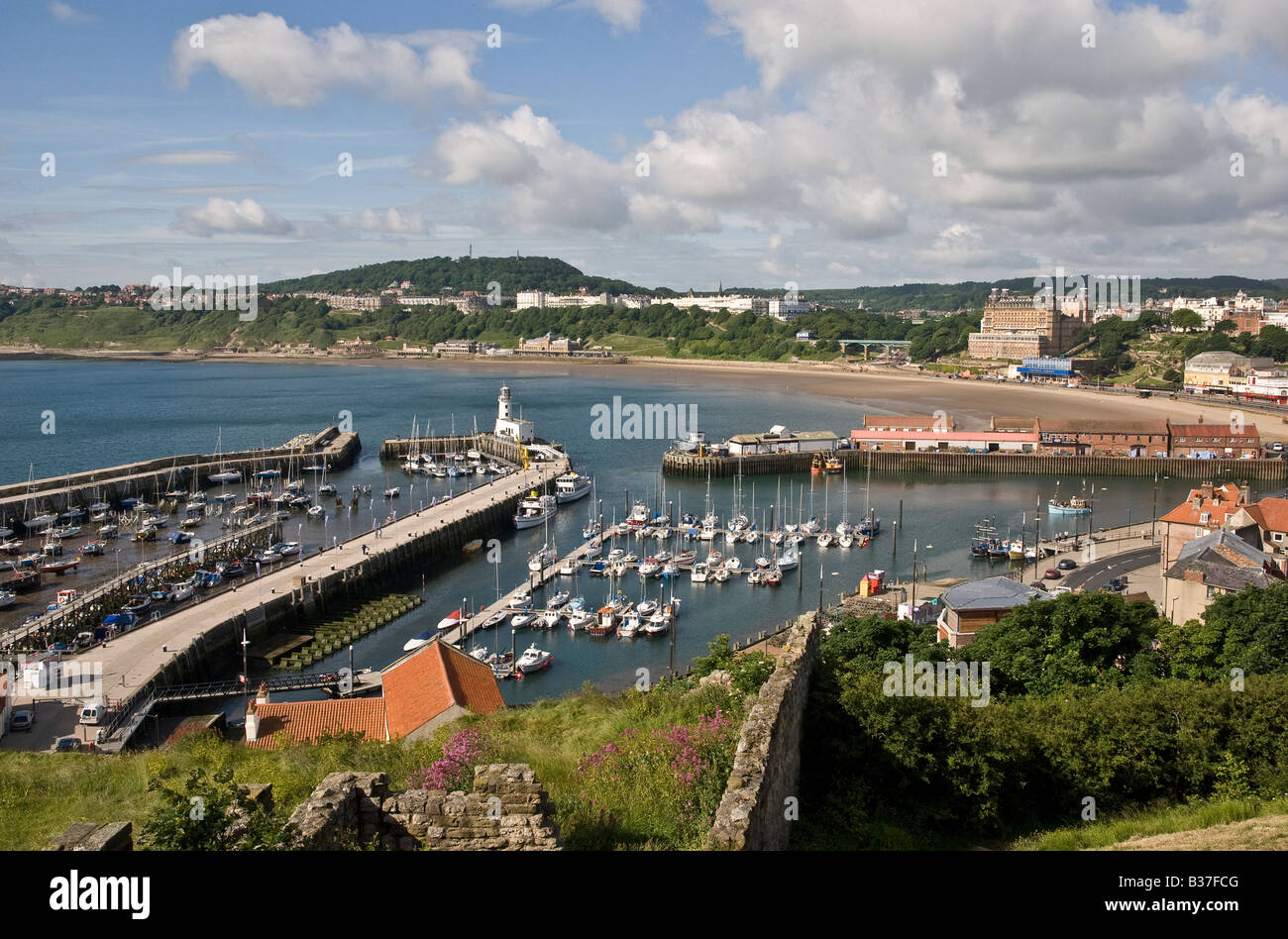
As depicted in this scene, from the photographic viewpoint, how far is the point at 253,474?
50.3m

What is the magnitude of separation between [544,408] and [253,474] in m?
33.4

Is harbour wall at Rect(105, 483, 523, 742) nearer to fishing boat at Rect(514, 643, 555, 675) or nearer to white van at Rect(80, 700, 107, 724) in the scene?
white van at Rect(80, 700, 107, 724)

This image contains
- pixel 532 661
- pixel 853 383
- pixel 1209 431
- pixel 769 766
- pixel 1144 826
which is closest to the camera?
pixel 769 766

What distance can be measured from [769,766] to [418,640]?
1931cm

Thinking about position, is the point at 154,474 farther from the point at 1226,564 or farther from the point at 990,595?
the point at 1226,564

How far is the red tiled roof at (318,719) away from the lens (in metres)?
14.1

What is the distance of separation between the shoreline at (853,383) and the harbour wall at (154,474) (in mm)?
35240

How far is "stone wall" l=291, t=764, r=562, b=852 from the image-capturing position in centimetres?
590

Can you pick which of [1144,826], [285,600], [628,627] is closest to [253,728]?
[1144,826]

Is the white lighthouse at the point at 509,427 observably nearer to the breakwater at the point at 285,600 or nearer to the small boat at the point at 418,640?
the breakwater at the point at 285,600

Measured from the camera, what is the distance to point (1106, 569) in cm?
2914

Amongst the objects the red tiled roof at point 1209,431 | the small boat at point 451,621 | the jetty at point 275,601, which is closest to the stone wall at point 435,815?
the jetty at point 275,601

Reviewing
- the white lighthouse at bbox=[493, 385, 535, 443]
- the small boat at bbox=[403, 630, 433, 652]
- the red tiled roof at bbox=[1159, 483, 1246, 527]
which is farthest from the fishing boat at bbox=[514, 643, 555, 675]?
the white lighthouse at bbox=[493, 385, 535, 443]
